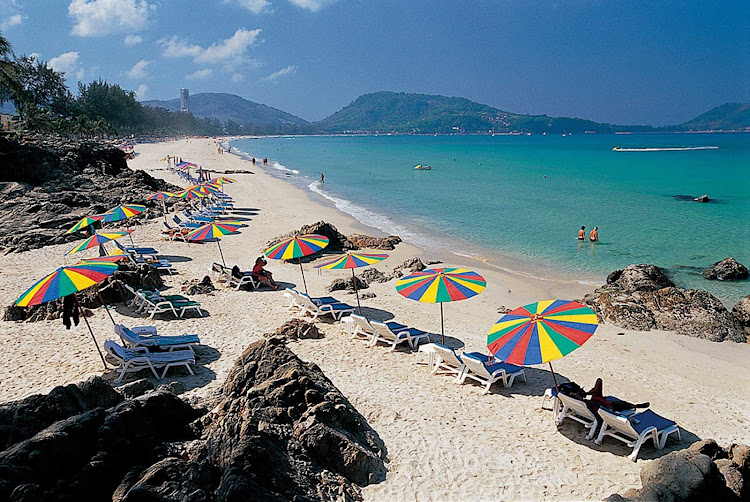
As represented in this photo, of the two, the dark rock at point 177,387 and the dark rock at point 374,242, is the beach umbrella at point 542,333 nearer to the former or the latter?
the dark rock at point 177,387

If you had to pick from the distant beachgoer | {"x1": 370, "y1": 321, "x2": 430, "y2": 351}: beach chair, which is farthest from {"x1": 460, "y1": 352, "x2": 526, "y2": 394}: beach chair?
the distant beachgoer

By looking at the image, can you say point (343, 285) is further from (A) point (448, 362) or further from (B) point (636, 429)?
(B) point (636, 429)

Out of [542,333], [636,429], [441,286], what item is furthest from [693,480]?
[441,286]

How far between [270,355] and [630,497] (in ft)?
15.1

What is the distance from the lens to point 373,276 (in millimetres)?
15766

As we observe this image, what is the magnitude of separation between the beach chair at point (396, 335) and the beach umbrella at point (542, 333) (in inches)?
115

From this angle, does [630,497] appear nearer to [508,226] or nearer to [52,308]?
[52,308]

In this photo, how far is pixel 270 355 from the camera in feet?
21.7

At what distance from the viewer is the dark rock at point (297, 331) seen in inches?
404

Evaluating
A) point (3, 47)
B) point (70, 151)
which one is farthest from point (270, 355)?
point (3, 47)

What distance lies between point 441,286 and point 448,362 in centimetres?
145

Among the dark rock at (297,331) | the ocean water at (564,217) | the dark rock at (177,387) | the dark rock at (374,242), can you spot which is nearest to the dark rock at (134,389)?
the dark rock at (177,387)

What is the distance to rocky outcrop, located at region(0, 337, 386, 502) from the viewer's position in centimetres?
379

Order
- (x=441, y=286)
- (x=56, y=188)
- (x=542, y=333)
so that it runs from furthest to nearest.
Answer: (x=56, y=188)
(x=441, y=286)
(x=542, y=333)
